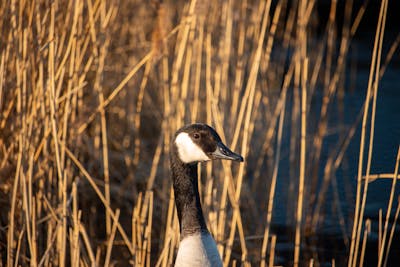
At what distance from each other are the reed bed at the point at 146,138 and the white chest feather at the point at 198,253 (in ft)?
0.92

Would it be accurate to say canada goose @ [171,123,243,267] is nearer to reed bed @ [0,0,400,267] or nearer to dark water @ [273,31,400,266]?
reed bed @ [0,0,400,267]

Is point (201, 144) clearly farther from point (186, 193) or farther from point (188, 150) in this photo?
point (186, 193)

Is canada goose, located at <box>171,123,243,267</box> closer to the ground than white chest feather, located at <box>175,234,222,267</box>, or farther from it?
farther from it

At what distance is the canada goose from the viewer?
7.94 ft

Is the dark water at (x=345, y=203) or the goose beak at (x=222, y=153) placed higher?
the goose beak at (x=222, y=153)

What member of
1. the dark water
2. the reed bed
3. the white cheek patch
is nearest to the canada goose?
the white cheek patch

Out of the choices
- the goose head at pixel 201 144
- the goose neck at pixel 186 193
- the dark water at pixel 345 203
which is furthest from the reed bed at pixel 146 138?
the goose head at pixel 201 144

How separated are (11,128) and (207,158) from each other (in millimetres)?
1045

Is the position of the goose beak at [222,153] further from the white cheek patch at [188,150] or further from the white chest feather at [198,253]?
the white chest feather at [198,253]

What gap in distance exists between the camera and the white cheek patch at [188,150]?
2.44 meters

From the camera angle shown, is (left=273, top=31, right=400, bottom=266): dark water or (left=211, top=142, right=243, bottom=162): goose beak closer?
(left=211, top=142, right=243, bottom=162): goose beak

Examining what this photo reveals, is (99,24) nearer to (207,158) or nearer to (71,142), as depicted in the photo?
(71,142)

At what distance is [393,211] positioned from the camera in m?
4.12

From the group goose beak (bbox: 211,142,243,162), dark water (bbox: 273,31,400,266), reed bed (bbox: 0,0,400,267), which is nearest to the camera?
goose beak (bbox: 211,142,243,162)
